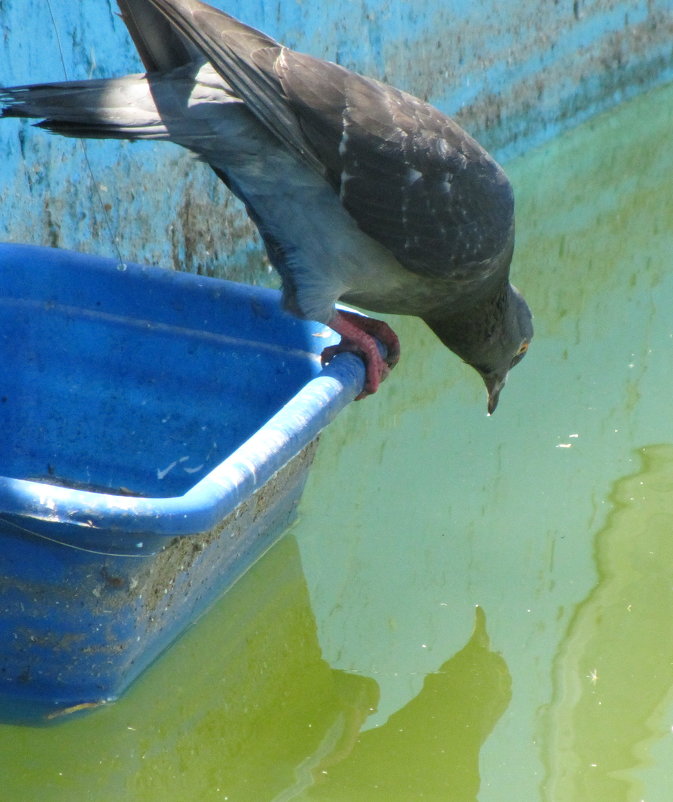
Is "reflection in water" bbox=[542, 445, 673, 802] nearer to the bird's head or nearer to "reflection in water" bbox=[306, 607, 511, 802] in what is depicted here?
→ "reflection in water" bbox=[306, 607, 511, 802]

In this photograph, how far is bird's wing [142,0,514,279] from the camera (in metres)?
3.02

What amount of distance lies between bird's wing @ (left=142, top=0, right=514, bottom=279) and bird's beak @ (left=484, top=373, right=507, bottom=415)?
613 mm

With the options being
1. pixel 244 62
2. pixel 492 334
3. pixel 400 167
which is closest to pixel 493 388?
pixel 492 334

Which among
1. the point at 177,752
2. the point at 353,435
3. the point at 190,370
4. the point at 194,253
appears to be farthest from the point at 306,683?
the point at 194,253

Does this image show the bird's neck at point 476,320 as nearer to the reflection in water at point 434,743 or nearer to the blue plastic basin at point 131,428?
the blue plastic basin at point 131,428

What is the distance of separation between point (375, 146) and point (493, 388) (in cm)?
107

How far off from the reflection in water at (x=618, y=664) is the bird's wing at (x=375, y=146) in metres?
0.96

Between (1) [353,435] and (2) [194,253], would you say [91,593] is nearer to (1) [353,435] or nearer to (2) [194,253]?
(1) [353,435]

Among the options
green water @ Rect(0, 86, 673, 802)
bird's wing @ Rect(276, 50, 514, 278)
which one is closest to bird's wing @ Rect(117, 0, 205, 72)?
bird's wing @ Rect(276, 50, 514, 278)

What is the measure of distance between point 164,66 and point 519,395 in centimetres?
180

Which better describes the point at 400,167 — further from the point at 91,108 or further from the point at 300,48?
the point at 300,48

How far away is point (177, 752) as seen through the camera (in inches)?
105

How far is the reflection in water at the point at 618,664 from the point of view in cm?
266

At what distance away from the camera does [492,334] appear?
3689 millimetres
